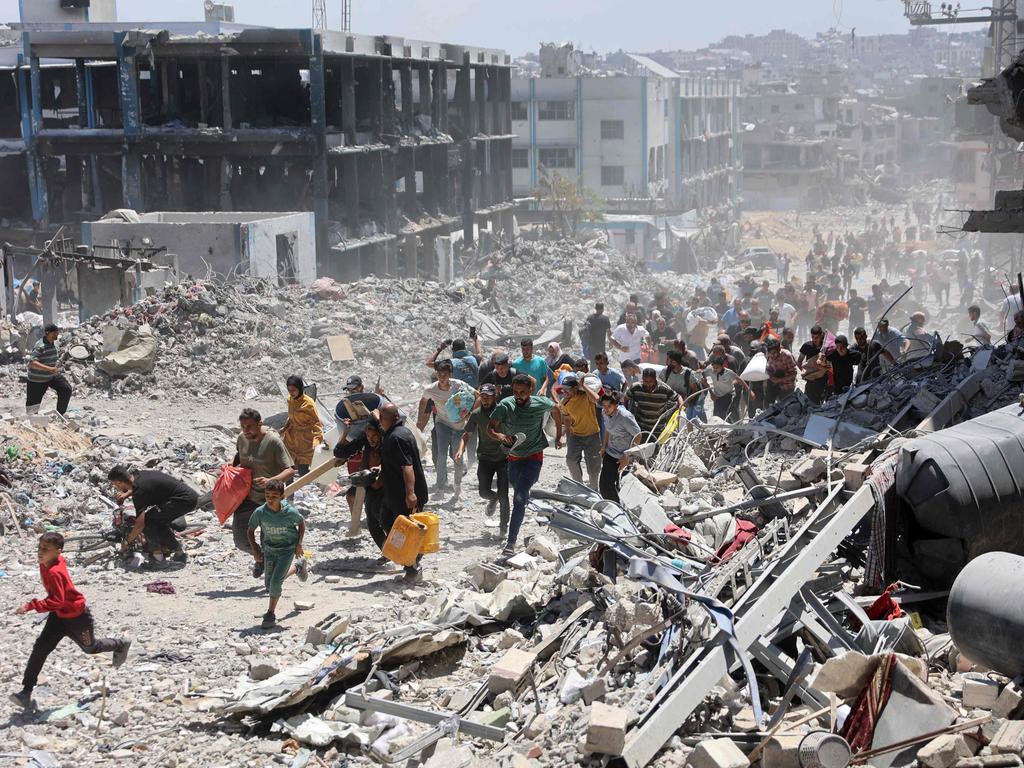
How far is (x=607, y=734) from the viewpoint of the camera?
552cm

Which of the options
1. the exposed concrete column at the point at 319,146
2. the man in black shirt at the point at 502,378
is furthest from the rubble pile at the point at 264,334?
the man in black shirt at the point at 502,378

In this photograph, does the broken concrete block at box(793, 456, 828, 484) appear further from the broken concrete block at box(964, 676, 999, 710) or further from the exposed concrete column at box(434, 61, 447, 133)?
the exposed concrete column at box(434, 61, 447, 133)

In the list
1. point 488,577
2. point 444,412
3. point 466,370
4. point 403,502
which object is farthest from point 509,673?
point 466,370

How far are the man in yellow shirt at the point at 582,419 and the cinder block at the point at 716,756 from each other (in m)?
5.67

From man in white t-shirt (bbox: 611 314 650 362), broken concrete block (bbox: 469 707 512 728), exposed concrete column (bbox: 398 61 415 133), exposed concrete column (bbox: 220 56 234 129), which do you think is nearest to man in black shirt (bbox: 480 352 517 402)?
broken concrete block (bbox: 469 707 512 728)

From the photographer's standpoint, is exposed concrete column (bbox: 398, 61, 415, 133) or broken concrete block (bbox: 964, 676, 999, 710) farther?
exposed concrete column (bbox: 398, 61, 415, 133)

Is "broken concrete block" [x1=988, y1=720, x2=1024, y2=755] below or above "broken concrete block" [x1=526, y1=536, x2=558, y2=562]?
above

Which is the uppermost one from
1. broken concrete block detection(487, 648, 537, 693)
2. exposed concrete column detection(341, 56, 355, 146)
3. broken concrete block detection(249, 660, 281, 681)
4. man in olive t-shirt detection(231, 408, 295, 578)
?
exposed concrete column detection(341, 56, 355, 146)

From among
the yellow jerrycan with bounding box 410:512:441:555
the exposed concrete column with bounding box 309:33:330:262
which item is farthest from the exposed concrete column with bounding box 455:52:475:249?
the yellow jerrycan with bounding box 410:512:441:555

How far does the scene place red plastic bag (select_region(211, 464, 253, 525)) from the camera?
9.44 metres

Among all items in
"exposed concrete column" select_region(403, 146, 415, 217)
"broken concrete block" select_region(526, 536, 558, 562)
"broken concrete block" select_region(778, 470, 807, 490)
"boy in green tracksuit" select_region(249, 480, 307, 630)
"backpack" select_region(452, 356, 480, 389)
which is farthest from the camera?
"exposed concrete column" select_region(403, 146, 415, 217)

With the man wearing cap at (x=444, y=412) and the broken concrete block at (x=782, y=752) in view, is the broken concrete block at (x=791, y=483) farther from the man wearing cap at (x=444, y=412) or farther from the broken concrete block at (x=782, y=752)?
the man wearing cap at (x=444, y=412)

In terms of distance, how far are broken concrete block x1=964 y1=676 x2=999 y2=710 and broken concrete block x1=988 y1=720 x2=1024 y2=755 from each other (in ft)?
0.82

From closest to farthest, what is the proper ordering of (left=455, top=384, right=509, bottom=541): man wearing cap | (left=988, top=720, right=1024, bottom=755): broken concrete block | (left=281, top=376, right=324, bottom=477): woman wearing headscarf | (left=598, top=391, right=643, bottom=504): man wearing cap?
1. (left=988, top=720, right=1024, bottom=755): broken concrete block
2. (left=455, top=384, right=509, bottom=541): man wearing cap
3. (left=598, top=391, right=643, bottom=504): man wearing cap
4. (left=281, top=376, right=324, bottom=477): woman wearing headscarf
